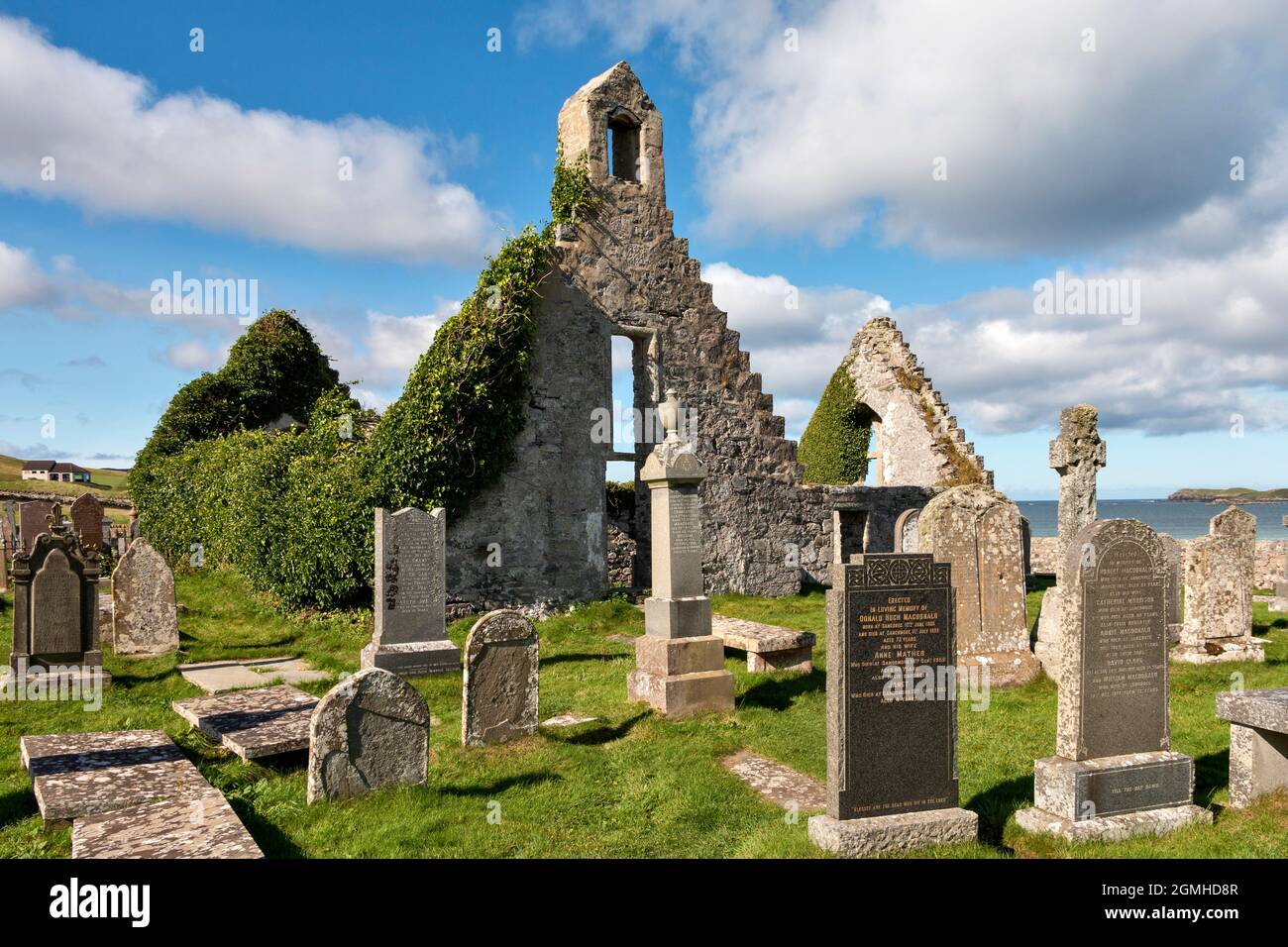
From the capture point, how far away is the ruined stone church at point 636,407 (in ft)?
47.0

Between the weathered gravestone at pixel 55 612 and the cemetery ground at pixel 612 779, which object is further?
the weathered gravestone at pixel 55 612

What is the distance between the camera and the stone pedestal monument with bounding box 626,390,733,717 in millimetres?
8414

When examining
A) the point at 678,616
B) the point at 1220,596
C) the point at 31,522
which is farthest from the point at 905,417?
the point at 31,522

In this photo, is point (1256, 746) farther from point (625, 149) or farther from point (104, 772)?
point (625, 149)

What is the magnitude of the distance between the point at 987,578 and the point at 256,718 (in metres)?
7.36

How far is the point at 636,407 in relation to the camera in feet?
52.5

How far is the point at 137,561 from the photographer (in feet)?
37.0

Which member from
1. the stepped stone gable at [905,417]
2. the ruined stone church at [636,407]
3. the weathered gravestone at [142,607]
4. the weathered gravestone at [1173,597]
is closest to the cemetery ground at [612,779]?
the weathered gravestone at [142,607]

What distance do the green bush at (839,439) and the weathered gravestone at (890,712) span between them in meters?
18.9

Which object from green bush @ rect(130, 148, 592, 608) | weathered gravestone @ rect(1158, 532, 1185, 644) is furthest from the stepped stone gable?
green bush @ rect(130, 148, 592, 608)

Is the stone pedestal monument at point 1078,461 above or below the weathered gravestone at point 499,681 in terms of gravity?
A: above

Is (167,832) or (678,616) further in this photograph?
(678,616)

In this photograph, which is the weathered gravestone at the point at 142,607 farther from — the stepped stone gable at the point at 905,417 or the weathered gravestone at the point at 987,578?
the stepped stone gable at the point at 905,417
